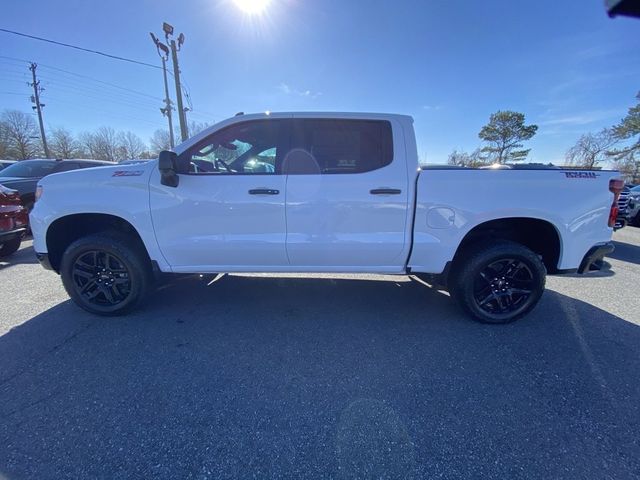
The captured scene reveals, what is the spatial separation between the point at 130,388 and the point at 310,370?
1345 millimetres

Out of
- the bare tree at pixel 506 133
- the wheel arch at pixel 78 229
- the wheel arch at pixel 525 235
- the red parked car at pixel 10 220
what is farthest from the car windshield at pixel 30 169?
the bare tree at pixel 506 133

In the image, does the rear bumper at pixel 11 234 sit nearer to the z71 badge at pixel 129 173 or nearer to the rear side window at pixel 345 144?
the z71 badge at pixel 129 173

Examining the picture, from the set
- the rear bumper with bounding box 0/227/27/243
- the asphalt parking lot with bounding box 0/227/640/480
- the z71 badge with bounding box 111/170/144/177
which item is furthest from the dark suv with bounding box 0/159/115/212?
the z71 badge with bounding box 111/170/144/177

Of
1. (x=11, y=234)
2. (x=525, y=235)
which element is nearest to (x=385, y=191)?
(x=525, y=235)

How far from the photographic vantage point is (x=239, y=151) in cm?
312

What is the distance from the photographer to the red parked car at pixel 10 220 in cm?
489

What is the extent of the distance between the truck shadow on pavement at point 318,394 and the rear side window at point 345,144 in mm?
1637

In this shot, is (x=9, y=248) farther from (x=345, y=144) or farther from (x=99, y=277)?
(x=345, y=144)

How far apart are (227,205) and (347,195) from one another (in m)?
1.18

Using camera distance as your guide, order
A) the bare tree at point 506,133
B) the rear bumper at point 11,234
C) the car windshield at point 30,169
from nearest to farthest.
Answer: the rear bumper at point 11,234 < the car windshield at point 30,169 < the bare tree at point 506,133

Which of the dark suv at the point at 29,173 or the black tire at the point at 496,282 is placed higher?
the dark suv at the point at 29,173

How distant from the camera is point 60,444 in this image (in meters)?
1.72

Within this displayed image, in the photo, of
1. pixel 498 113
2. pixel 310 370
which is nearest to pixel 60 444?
pixel 310 370

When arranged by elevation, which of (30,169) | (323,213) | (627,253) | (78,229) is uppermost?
(30,169)
